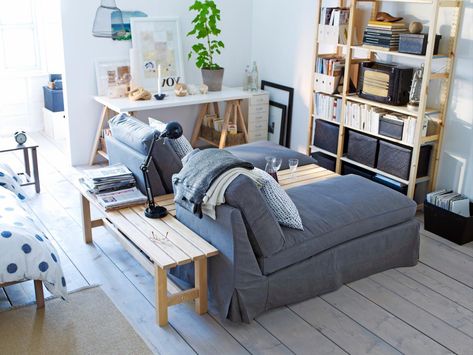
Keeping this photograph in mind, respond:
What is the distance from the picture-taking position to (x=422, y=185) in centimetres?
464

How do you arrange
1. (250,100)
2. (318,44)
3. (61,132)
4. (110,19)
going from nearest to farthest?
(110,19), (318,44), (250,100), (61,132)

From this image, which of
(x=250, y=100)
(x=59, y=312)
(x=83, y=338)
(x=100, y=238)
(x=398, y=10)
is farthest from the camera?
(x=250, y=100)

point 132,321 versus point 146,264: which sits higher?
point 146,264

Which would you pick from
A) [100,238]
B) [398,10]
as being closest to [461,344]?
[100,238]

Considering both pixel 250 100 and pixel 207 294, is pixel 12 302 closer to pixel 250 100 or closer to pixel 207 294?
pixel 207 294

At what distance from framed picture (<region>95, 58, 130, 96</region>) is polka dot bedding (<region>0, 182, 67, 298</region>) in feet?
8.04

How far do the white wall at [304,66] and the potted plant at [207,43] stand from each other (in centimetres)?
52

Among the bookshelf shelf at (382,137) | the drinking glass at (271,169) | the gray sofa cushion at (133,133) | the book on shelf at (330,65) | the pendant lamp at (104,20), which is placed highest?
the pendant lamp at (104,20)

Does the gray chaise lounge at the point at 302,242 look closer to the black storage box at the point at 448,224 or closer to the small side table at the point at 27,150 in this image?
the black storage box at the point at 448,224

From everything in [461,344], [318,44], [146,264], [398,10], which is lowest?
[461,344]

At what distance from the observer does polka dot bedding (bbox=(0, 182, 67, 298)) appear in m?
2.85

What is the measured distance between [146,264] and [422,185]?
250 cm

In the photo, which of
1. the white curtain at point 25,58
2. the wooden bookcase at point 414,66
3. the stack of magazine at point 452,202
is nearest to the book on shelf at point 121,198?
the wooden bookcase at point 414,66

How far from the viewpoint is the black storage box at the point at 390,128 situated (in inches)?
172
